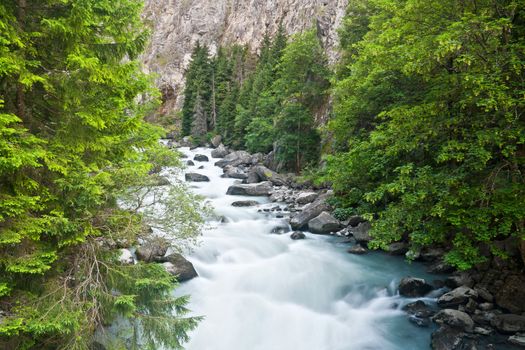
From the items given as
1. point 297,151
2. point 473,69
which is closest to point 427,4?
point 473,69

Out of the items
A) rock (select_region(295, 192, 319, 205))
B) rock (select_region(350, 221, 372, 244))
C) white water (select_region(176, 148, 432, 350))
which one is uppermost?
rock (select_region(295, 192, 319, 205))

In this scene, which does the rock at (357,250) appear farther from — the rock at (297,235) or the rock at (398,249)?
the rock at (297,235)

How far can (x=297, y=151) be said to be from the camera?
2819 centimetres

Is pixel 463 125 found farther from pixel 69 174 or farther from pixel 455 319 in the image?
pixel 69 174

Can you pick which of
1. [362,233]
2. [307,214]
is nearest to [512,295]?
[362,233]

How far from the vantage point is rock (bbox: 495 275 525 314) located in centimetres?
877

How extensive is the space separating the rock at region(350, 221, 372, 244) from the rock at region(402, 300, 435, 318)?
4.50 meters

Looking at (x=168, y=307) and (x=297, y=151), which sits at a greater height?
(x=297, y=151)

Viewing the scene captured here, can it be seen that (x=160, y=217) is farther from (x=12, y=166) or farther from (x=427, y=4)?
(x=427, y=4)

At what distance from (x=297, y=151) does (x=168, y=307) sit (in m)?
22.5

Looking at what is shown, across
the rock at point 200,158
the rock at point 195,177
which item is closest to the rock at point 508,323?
the rock at point 195,177

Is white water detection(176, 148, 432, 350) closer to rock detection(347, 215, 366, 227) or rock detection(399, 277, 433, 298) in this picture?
rock detection(399, 277, 433, 298)

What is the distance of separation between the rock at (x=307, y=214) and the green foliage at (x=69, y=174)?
10854 millimetres

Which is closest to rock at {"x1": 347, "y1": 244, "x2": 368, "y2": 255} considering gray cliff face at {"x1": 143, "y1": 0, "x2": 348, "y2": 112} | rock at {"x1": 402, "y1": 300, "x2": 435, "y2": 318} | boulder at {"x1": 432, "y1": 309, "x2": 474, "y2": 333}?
rock at {"x1": 402, "y1": 300, "x2": 435, "y2": 318}
